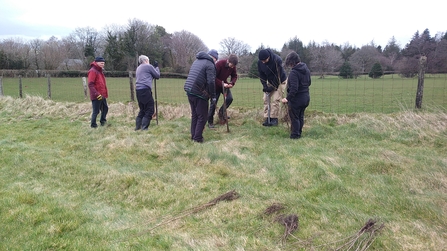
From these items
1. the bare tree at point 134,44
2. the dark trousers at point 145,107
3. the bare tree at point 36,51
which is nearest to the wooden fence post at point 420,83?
the dark trousers at point 145,107

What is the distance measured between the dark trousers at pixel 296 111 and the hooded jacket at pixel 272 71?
42.6 inches

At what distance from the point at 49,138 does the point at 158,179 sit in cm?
400

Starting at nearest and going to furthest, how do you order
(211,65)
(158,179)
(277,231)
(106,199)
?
(277,231) < (106,199) < (158,179) < (211,65)

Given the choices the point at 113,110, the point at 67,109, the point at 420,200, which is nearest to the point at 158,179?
the point at 420,200

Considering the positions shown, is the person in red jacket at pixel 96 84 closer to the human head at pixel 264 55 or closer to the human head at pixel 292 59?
the human head at pixel 264 55

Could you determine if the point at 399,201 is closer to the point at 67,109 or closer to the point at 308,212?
the point at 308,212

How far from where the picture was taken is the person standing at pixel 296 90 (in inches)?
238

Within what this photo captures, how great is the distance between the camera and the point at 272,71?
7.05 meters

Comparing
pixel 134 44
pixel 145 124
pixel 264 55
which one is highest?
pixel 134 44

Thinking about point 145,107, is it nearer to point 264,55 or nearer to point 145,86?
point 145,86

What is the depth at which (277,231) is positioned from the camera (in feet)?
9.75

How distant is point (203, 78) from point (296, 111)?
196cm

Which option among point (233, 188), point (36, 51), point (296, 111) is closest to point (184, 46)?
point (36, 51)

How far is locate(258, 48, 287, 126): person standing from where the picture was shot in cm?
692
